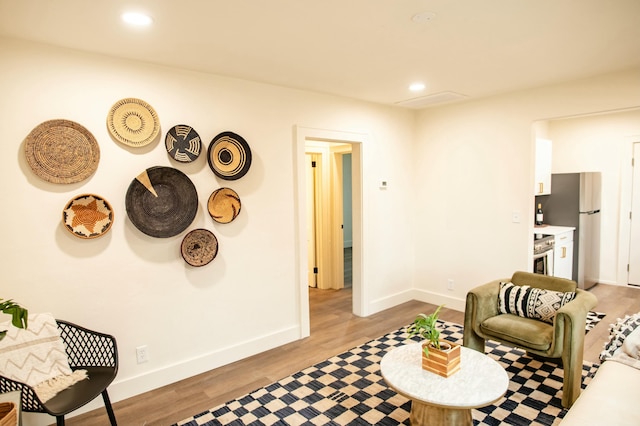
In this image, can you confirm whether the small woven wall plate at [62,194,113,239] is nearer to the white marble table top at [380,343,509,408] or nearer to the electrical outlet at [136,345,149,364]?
the electrical outlet at [136,345,149,364]

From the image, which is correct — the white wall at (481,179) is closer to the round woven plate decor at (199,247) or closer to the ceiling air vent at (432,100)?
the ceiling air vent at (432,100)

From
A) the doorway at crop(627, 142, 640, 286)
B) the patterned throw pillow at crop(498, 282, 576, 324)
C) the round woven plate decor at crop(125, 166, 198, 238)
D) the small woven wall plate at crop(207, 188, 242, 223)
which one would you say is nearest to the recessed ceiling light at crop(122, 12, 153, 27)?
the round woven plate decor at crop(125, 166, 198, 238)

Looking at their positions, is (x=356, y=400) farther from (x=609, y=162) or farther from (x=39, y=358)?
(x=609, y=162)

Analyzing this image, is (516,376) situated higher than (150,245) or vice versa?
(150,245)

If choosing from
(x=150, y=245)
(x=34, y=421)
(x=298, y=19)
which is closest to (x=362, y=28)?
(x=298, y=19)

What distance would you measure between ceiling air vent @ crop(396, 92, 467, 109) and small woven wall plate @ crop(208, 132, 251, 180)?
2.00m

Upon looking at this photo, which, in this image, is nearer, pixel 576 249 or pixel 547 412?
pixel 547 412

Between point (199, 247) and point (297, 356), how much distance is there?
1315 millimetres

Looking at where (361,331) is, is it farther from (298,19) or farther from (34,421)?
(298,19)

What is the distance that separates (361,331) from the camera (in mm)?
3973

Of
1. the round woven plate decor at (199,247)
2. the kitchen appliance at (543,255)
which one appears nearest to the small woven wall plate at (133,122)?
the round woven plate decor at (199,247)

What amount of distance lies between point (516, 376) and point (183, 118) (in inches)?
129

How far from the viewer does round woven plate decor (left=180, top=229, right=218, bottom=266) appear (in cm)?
299

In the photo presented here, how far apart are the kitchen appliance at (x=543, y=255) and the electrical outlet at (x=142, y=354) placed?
393 centimetres
